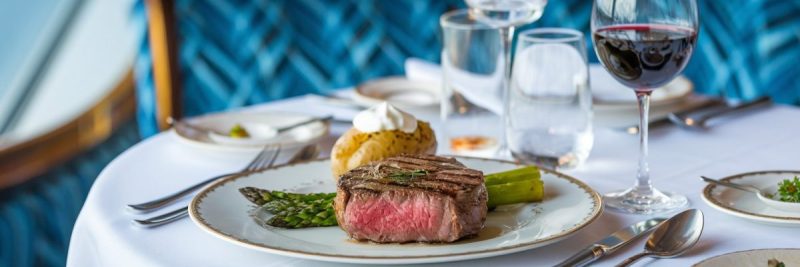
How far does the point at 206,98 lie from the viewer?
10.2 feet

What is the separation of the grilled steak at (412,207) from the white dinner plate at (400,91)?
95cm

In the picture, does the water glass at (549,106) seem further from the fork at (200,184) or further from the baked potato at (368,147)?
the fork at (200,184)

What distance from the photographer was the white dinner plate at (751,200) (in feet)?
3.98

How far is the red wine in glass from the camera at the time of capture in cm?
131

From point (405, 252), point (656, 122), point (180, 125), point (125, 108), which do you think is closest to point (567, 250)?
point (405, 252)

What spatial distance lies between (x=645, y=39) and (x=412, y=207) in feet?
1.38

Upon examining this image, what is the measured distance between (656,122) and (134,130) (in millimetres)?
2141

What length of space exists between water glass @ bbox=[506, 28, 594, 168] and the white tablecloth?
49 millimetres

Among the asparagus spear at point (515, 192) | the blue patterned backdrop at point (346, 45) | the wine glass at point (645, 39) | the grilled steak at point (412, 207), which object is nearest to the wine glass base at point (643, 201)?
the wine glass at point (645, 39)

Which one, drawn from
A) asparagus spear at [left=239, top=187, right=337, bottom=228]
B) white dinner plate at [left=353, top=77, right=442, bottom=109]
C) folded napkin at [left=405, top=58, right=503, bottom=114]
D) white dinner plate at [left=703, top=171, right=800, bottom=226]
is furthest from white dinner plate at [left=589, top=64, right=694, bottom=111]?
asparagus spear at [left=239, top=187, right=337, bottom=228]

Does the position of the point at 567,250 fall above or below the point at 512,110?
below

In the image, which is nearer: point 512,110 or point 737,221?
point 737,221

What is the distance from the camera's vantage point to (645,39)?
1315 millimetres

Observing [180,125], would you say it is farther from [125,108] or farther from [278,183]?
[125,108]
